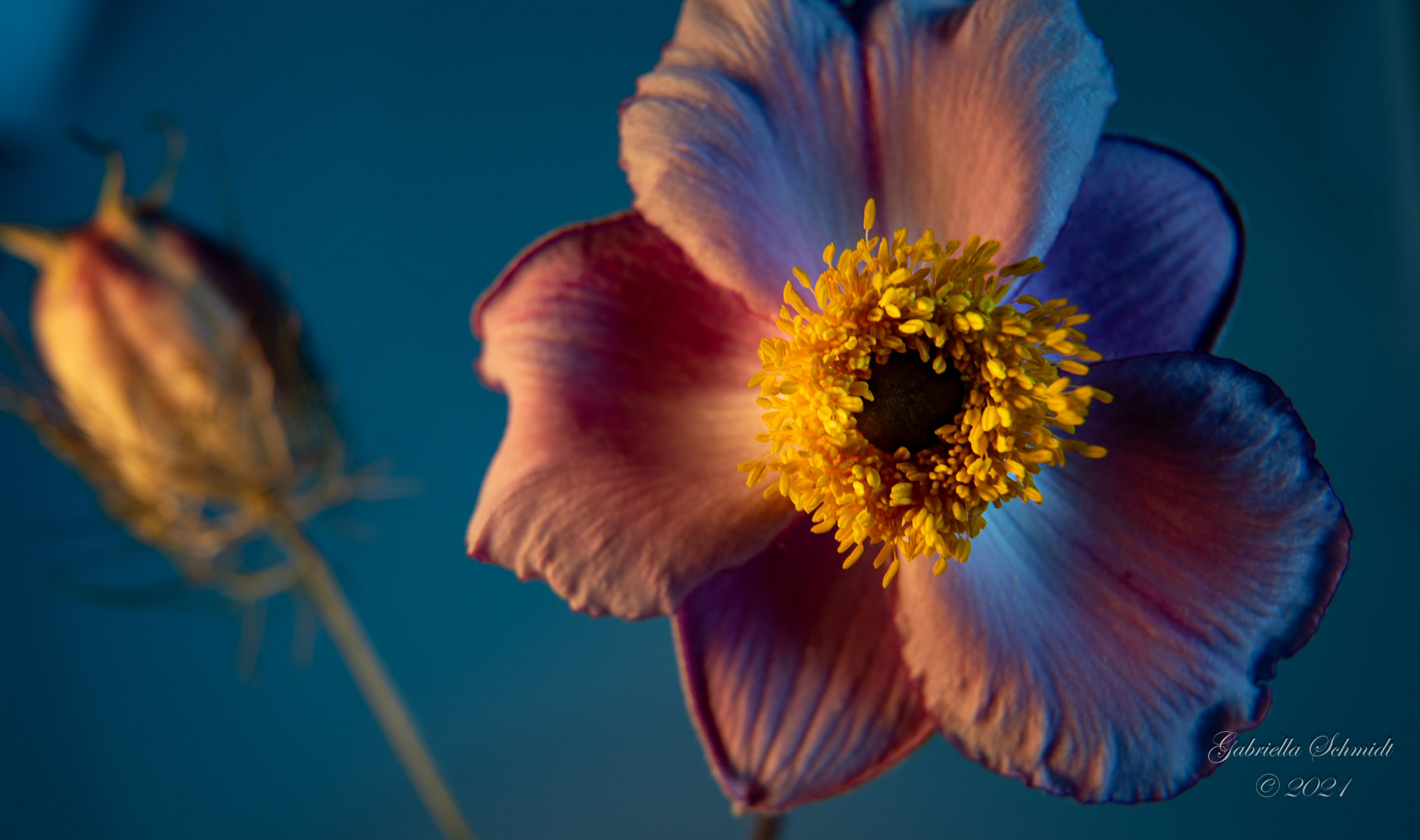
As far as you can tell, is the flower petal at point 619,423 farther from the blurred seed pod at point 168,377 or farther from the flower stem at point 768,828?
the blurred seed pod at point 168,377

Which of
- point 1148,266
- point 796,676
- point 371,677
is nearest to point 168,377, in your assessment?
point 371,677

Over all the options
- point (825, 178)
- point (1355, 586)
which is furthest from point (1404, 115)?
point (825, 178)

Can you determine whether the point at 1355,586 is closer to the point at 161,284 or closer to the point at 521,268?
the point at 521,268

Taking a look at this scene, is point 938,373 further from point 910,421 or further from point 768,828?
point 768,828
